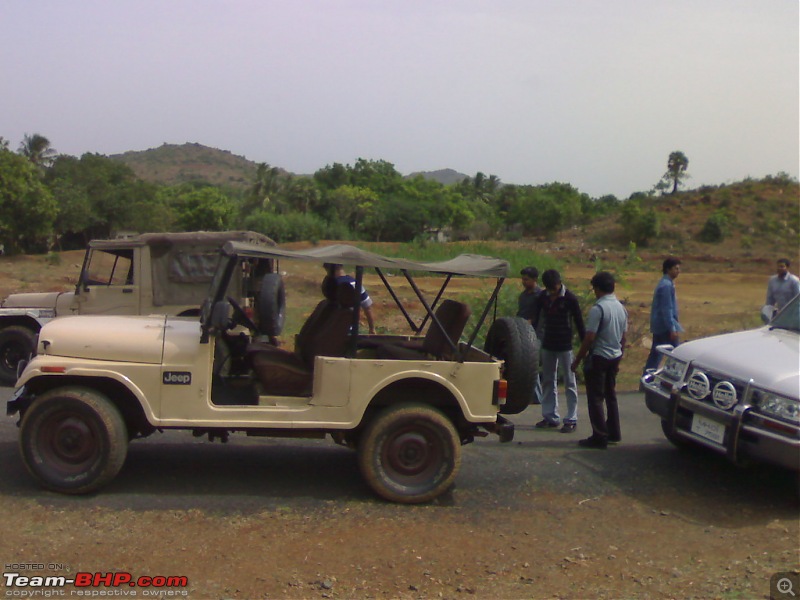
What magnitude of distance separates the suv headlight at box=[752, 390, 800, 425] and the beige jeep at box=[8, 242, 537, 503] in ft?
5.50

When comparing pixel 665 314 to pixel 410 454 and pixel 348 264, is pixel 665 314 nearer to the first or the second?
pixel 410 454

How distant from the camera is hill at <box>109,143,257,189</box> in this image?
144 meters

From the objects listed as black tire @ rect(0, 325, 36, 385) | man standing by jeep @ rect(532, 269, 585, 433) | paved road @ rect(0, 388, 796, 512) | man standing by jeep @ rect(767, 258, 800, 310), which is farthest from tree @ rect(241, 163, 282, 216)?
paved road @ rect(0, 388, 796, 512)

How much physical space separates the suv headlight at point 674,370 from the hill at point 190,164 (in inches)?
5334

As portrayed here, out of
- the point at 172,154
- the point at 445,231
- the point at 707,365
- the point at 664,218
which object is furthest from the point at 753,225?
the point at 172,154

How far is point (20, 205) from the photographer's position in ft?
124

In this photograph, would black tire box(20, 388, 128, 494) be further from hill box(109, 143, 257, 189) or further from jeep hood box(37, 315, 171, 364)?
hill box(109, 143, 257, 189)

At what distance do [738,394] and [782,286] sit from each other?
5.99 metres

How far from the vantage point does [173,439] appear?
7586 millimetres

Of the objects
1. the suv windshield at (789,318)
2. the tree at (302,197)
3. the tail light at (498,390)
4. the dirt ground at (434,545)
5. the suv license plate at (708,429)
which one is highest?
the tree at (302,197)

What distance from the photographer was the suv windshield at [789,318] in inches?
292

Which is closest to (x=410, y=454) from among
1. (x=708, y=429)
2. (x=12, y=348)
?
(x=708, y=429)

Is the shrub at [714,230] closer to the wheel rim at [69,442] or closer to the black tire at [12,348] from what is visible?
the black tire at [12,348]

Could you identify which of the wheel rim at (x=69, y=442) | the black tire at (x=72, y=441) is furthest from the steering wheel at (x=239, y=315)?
the wheel rim at (x=69, y=442)
